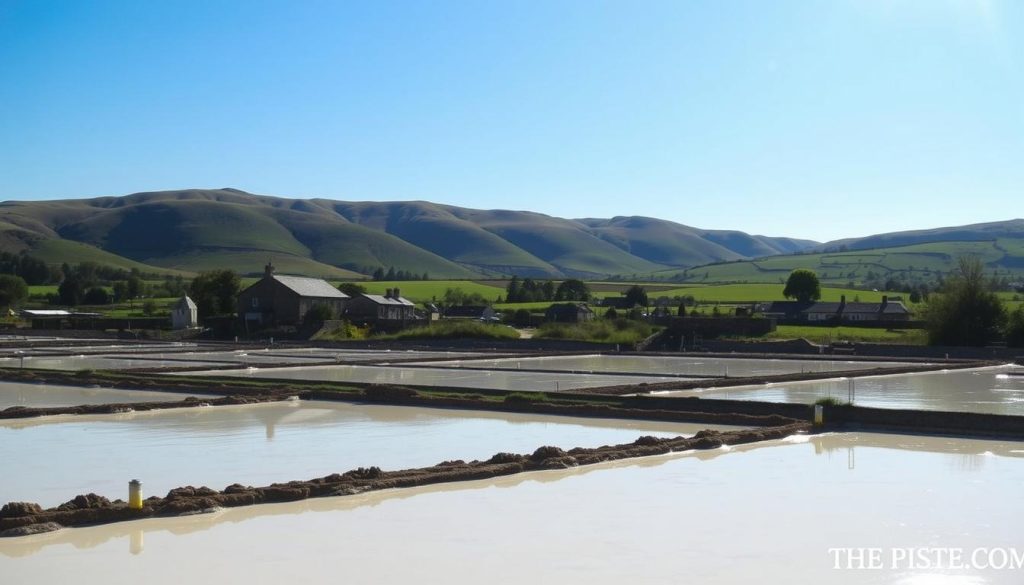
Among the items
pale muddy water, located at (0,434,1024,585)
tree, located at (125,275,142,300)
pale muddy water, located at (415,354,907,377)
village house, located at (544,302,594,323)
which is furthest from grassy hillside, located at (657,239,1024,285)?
pale muddy water, located at (0,434,1024,585)

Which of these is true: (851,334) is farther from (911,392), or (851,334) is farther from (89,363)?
(89,363)

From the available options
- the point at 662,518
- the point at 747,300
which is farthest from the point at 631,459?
the point at 747,300

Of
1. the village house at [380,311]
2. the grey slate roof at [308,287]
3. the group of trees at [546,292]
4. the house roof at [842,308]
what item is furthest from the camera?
the group of trees at [546,292]

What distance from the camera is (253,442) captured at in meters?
17.0

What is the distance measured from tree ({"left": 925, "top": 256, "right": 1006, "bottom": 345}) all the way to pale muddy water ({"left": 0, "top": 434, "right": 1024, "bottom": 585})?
119 ft

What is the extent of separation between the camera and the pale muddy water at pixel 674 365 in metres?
35.6

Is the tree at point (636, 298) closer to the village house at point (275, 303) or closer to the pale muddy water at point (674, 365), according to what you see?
the village house at point (275, 303)

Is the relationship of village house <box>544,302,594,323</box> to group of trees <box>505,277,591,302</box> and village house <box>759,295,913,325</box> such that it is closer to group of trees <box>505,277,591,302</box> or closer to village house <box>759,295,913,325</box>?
village house <box>759,295,913,325</box>

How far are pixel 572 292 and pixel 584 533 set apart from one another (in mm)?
90717

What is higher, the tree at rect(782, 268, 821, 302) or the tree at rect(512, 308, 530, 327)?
the tree at rect(782, 268, 821, 302)

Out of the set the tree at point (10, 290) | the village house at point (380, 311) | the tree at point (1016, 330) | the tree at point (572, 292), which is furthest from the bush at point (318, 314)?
the tree at point (10, 290)

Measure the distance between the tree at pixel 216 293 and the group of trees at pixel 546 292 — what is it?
3234cm

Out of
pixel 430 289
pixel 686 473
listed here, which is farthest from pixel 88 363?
pixel 430 289

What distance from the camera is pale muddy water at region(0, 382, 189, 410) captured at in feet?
78.1
